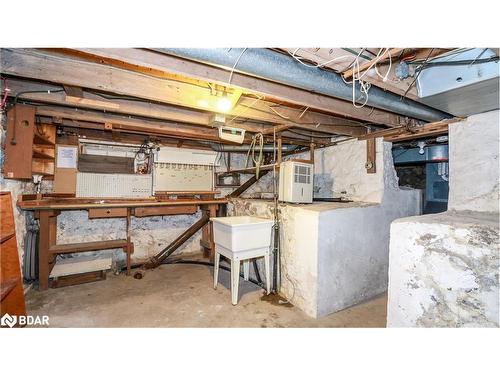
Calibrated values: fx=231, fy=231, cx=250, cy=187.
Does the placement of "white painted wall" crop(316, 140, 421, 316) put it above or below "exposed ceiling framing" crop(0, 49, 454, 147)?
below

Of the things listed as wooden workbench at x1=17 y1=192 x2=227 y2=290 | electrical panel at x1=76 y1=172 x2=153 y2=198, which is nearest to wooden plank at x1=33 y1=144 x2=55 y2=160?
electrical panel at x1=76 y1=172 x2=153 y2=198

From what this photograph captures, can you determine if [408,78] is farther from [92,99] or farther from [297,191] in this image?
[92,99]

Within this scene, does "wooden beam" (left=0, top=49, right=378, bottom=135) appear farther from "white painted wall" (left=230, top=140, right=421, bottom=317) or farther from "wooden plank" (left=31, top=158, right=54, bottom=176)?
"wooden plank" (left=31, top=158, right=54, bottom=176)

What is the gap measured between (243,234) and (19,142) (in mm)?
2141

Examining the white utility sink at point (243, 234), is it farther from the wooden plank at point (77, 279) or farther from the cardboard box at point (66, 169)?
the cardboard box at point (66, 169)

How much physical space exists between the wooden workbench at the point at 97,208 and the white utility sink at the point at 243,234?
3.45 feet

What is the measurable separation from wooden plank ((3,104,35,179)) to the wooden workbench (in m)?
0.51

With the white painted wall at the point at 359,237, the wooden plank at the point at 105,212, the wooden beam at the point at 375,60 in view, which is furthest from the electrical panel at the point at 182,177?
the wooden beam at the point at 375,60

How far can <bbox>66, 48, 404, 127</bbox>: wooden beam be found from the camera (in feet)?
3.83

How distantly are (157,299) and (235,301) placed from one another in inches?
31.6

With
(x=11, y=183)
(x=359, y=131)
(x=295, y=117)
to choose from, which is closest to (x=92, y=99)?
(x=11, y=183)

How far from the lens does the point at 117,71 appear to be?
1.58 metres

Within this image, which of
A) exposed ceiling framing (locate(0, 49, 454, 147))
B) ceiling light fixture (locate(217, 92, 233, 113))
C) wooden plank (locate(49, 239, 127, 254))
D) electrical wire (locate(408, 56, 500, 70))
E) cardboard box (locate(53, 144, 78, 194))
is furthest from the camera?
cardboard box (locate(53, 144, 78, 194))

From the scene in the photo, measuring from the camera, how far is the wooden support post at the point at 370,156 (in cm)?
260
